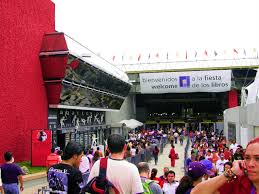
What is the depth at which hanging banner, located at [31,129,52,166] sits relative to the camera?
1780cm

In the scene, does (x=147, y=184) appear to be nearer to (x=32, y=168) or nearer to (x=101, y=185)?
(x=101, y=185)

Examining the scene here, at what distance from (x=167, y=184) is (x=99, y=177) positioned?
4057 mm

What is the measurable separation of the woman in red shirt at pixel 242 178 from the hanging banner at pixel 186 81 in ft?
144

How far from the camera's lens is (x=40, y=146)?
17844 millimetres

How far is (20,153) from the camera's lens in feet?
62.4

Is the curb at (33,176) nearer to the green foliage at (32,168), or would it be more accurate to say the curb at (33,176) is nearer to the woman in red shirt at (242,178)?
the green foliage at (32,168)

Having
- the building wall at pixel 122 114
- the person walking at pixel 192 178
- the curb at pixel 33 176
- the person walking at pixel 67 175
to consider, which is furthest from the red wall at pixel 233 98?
the person walking at pixel 67 175

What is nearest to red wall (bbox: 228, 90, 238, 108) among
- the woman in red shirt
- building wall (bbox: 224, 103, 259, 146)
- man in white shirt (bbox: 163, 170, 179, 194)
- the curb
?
building wall (bbox: 224, 103, 259, 146)

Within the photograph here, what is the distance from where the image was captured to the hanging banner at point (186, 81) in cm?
4547

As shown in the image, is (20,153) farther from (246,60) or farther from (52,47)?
(246,60)

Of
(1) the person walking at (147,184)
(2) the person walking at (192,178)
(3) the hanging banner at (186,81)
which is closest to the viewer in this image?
(2) the person walking at (192,178)

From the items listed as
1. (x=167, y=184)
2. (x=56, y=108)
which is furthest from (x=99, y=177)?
(x=56, y=108)

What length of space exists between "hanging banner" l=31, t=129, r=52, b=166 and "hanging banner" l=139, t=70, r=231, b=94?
3014 centimetres

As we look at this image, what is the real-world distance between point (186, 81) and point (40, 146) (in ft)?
100
